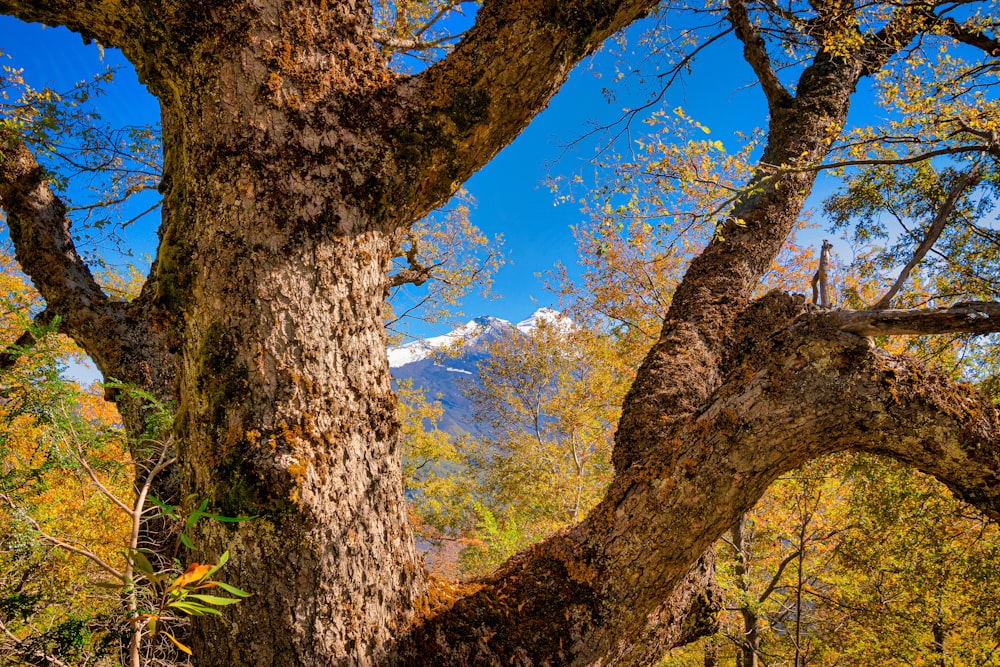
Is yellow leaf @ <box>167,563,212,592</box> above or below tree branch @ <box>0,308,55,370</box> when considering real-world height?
below

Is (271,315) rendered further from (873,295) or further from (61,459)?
(873,295)

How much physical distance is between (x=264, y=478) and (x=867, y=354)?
2.26m

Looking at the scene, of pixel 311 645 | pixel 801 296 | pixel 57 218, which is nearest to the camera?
pixel 311 645

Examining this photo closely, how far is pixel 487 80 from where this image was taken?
1.89 metres

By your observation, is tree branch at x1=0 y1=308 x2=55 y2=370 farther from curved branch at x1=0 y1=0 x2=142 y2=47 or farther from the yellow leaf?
curved branch at x1=0 y1=0 x2=142 y2=47

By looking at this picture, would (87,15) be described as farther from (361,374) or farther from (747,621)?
(747,621)

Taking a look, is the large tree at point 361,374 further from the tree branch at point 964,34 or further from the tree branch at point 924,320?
the tree branch at point 964,34

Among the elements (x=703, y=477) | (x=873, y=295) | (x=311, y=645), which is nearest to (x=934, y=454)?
(x=703, y=477)

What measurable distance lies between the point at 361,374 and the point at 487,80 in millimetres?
1281

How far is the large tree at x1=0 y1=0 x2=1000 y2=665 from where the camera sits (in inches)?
62.8

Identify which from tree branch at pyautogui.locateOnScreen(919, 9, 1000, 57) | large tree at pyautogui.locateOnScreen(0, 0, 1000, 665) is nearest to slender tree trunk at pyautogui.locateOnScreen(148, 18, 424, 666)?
large tree at pyautogui.locateOnScreen(0, 0, 1000, 665)

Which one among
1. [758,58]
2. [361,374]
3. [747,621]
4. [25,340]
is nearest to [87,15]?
[361,374]

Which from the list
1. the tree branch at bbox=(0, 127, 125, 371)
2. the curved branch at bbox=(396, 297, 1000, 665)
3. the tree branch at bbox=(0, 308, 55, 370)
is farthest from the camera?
the tree branch at bbox=(0, 127, 125, 371)

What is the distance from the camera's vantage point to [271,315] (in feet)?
5.37
